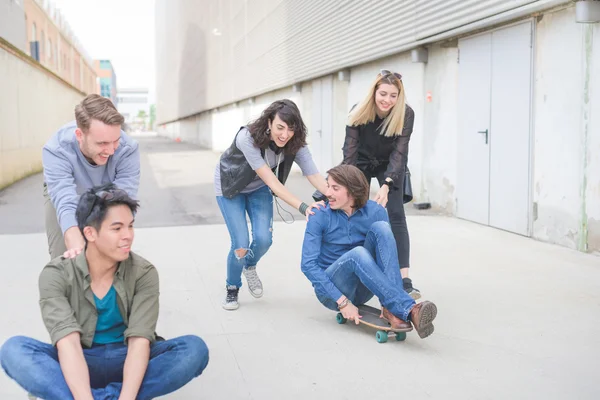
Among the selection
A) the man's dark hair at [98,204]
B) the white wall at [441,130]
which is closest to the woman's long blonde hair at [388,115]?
the man's dark hair at [98,204]

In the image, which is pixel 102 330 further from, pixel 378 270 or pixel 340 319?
pixel 340 319

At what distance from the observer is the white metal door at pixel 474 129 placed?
31.9 feet

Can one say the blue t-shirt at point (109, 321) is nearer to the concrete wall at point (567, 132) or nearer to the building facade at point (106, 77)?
the concrete wall at point (567, 132)

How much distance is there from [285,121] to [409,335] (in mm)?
1609

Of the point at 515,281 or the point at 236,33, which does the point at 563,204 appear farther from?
the point at 236,33

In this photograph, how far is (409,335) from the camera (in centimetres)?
467

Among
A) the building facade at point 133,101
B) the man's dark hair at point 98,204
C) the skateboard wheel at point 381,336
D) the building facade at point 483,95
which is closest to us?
the man's dark hair at point 98,204

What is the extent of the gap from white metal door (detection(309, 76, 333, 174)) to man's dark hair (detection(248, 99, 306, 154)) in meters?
12.1

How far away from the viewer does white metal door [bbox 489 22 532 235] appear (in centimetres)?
874

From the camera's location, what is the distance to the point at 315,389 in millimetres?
3678

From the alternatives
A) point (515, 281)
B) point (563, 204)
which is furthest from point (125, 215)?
point (563, 204)

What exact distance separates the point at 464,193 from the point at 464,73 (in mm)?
1741

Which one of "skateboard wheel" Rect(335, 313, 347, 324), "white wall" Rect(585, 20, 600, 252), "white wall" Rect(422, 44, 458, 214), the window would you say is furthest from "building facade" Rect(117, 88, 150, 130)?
"skateboard wheel" Rect(335, 313, 347, 324)

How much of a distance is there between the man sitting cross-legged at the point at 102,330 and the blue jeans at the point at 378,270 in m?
1.50
